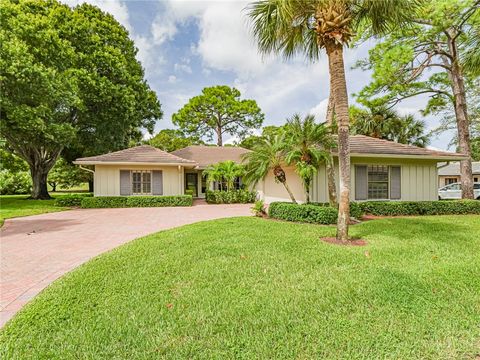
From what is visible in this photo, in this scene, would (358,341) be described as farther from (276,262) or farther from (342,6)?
(342,6)

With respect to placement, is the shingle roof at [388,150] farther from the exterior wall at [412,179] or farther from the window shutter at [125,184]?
the window shutter at [125,184]

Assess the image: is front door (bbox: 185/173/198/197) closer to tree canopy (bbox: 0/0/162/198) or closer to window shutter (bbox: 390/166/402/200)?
tree canopy (bbox: 0/0/162/198)

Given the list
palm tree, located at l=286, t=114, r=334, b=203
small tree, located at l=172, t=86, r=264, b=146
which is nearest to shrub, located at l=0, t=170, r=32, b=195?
small tree, located at l=172, t=86, r=264, b=146

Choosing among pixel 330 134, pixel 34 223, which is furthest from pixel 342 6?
pixel 34 223

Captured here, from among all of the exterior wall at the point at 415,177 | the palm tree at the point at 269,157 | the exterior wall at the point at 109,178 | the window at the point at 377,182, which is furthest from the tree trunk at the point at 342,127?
the exterior wall at the point at 109,178

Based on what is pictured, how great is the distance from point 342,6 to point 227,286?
6972 mm

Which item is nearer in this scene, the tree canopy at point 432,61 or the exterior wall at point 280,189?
the tree canopy at point 432,61

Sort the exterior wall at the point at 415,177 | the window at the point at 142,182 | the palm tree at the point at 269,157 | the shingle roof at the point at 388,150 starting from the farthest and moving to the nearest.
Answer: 1. the window at the point at 142,182
2. the exterior wall at the point at 415,177
3. the shingle roof at the point at 388,150
4. the palm tree at the point at 269,157

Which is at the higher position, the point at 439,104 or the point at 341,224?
the point at 439,104

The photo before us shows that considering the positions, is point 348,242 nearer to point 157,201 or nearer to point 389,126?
point 157,201

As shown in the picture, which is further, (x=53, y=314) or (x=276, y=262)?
(x=276, y=262)

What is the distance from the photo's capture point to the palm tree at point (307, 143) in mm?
10094

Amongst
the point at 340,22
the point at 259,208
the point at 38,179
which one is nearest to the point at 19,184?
the point at 38,179

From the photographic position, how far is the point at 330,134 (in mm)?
10586
